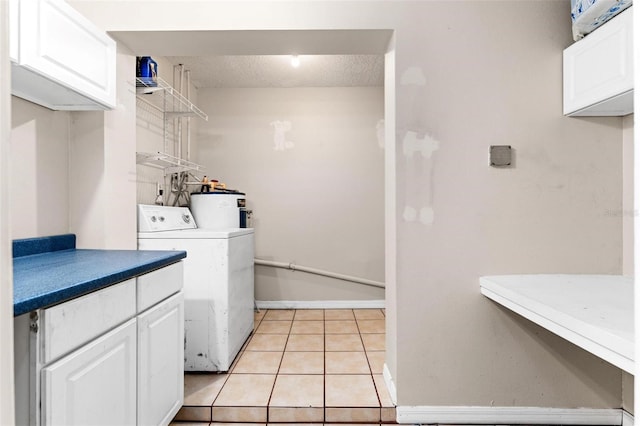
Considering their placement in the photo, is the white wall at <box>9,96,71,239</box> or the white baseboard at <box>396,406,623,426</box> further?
the white baseboard at <box>396,406,623,426</box>

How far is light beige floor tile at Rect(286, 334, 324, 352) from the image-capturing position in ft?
8.07

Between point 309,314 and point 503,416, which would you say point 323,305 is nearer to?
point 309,314

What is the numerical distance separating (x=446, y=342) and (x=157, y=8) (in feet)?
7.02

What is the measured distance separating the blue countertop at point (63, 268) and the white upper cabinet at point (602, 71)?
6.33 ft

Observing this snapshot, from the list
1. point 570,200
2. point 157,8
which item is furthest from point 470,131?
point 157,8

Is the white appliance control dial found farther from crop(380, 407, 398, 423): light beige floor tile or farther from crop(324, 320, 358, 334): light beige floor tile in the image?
crop(380, 407, 398, 423): light beige floor tile

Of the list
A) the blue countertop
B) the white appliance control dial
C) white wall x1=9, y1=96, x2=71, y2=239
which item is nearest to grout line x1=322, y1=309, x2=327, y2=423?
the blue countertop

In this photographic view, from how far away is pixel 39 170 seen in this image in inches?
62.4

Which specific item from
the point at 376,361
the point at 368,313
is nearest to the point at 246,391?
the point at 376,361

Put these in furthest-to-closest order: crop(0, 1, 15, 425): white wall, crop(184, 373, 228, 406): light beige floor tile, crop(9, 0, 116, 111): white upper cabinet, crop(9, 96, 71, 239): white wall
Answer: crop(184, 373, 228, 406): light beige floor tile → crop(9, 96, 71, 239): white wall → crop(9, 0, 116, 111): white upper cabinet → crop(0, 1, 15, 425): white wall

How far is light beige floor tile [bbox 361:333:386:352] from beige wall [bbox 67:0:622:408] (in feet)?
2.55

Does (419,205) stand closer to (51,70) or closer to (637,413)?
(637,413)

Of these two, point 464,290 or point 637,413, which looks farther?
point 464,290

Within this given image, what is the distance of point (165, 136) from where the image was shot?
276 centimetres
